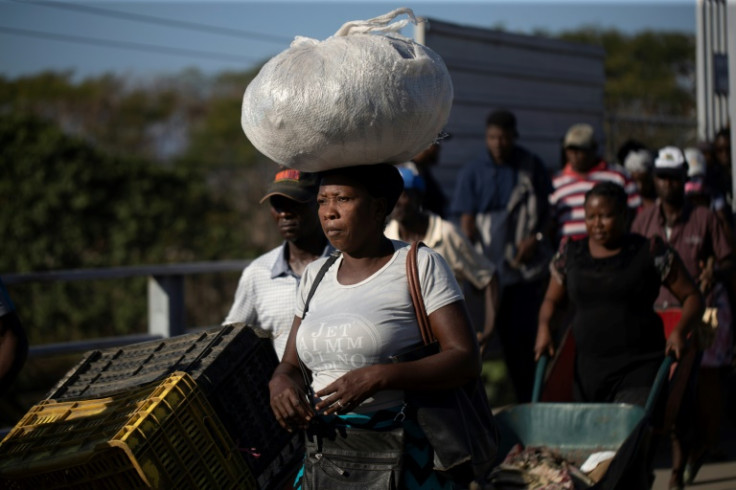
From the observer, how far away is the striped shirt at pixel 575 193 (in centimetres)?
798

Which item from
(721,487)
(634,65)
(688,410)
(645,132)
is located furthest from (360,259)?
(634,65)

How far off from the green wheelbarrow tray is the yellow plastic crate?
1.61m

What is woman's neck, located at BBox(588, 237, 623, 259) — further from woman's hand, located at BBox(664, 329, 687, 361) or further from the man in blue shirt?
the man in blue shirt

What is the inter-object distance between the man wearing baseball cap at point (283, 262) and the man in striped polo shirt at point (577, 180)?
3857 millimetres

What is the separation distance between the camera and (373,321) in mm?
3051

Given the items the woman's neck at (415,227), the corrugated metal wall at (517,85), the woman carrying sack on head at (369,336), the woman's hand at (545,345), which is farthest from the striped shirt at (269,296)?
the corrugated metal wall at (517,85)

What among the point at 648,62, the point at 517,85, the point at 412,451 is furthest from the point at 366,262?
the point at 648,62

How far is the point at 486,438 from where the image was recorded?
3.10 metres

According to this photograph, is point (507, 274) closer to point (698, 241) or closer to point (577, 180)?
point (577, 180)

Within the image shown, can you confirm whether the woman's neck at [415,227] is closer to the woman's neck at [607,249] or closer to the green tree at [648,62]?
the woman's neck at [607,249]

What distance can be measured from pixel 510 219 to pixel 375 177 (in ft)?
15.1

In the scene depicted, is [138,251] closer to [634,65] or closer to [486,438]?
[486,438]

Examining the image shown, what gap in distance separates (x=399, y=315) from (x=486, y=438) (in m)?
0.48

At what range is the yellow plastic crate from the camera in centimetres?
315
